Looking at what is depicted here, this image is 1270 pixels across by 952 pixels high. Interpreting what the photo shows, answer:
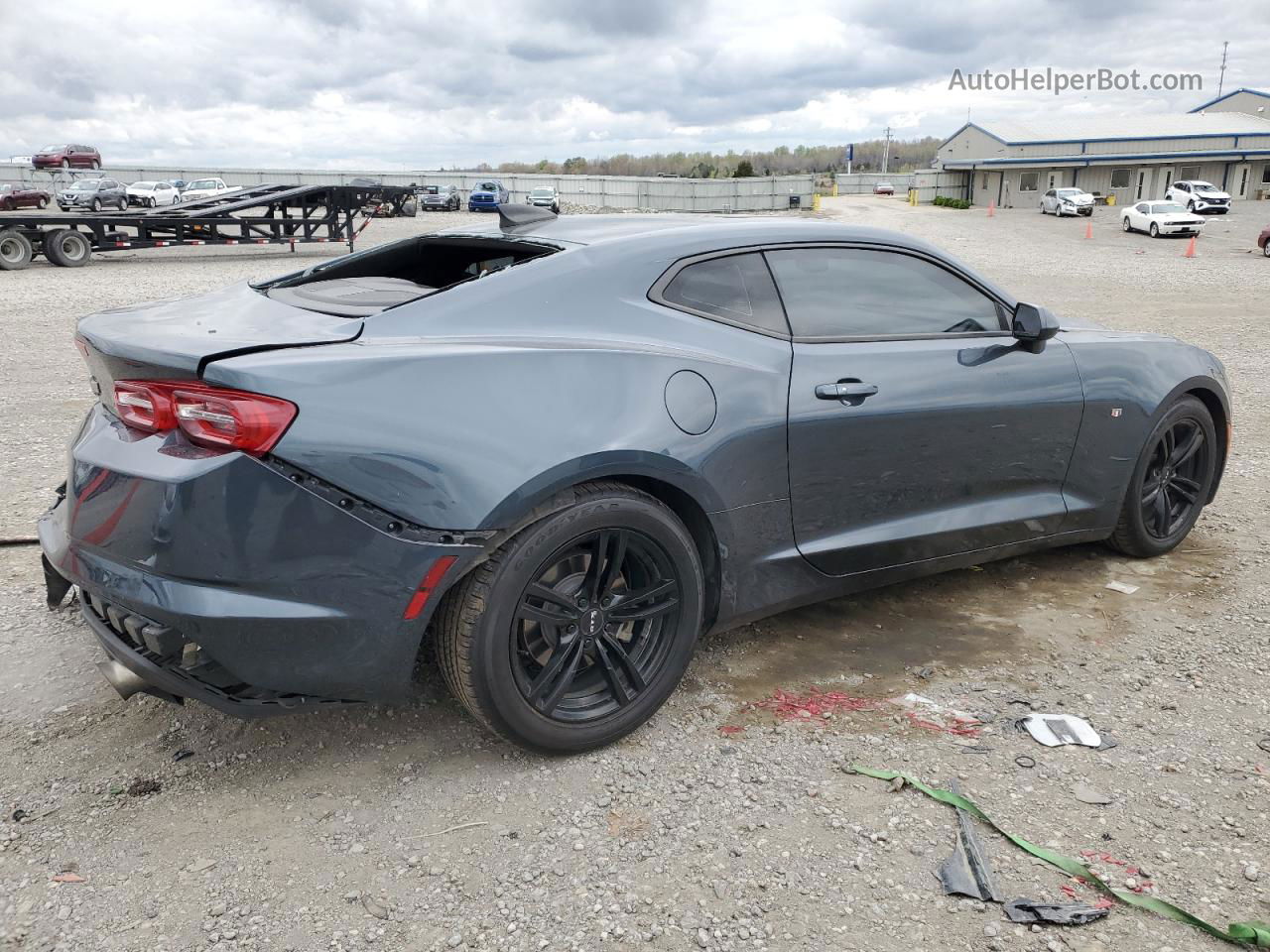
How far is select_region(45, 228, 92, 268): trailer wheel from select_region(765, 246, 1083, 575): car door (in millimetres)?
20343

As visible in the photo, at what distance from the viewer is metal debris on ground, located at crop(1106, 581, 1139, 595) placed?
4.37 metres

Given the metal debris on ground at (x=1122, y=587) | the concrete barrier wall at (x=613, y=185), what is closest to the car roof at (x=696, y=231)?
the metal debris on ground at (x=1122, y=587)

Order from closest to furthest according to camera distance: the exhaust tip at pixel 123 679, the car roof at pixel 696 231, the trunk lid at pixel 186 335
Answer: the trunk lid at pixel 186 335
the exhaust tip at pixel 123 679
the car roof at pixel 696 231

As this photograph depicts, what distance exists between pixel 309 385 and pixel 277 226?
22307mm

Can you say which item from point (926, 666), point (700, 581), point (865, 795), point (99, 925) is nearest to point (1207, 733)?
point (926, 666)

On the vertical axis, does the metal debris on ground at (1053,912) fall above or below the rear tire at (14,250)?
below

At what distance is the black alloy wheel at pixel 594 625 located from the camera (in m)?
2.84

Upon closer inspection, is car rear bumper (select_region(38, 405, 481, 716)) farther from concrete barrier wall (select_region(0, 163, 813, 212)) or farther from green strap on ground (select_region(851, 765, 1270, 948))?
concrete barrier wall (select_region(0, 163, 813, 212))

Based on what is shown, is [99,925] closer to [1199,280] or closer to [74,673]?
[74,673]

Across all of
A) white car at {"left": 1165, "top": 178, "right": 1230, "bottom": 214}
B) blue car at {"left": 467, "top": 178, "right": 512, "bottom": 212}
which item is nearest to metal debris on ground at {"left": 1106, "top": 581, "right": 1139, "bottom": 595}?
white car at {"left": 1165, "top": 178, "right": 1230, "bottom": 214}

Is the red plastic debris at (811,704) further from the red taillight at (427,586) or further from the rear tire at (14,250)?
the rear tire at (14,250)

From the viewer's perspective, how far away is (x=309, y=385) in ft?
8.08

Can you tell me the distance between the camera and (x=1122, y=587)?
4410mm

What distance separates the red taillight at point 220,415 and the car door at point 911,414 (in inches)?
63.5
